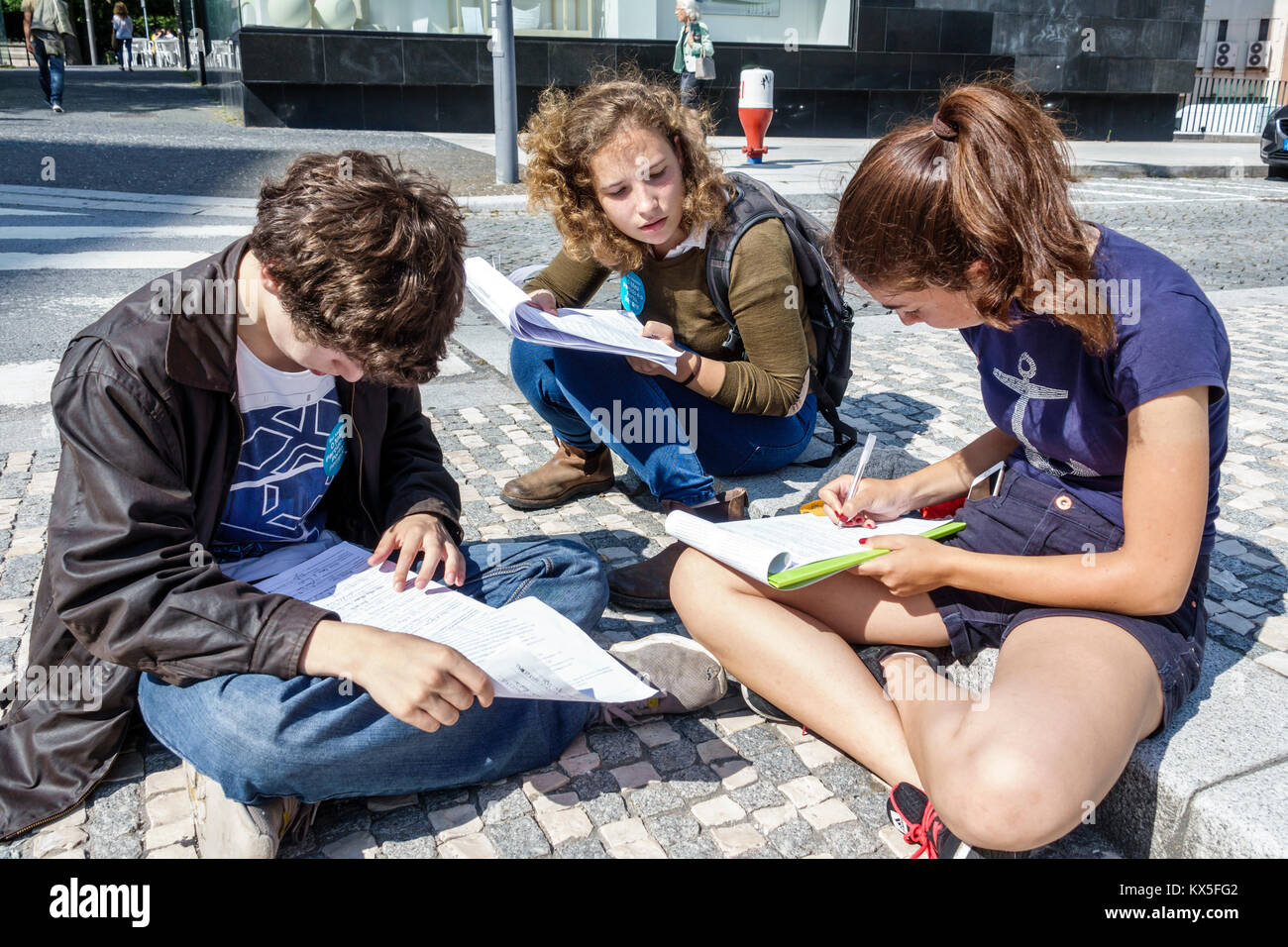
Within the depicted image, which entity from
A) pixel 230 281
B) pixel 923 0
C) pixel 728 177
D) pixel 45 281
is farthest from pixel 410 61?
pixel 230 281

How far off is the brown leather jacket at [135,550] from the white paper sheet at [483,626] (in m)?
0.17

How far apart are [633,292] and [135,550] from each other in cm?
193

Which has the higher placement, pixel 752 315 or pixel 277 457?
pixel 752 315

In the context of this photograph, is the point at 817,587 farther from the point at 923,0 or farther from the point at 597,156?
the point at 923,0

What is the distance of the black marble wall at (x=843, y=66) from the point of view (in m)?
13.3

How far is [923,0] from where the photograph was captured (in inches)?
587

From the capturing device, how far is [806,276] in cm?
320

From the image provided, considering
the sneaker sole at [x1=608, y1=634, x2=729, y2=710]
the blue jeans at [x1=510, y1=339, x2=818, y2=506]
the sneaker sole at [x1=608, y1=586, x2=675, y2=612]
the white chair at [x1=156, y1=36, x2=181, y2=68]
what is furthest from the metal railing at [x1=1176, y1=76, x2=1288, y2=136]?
the white chair at [x1=156, y1=36, x2=181, y2=68]

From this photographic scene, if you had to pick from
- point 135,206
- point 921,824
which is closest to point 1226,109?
point 135,206

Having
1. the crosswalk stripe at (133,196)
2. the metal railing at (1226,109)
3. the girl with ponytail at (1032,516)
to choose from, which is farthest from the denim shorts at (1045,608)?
the metal railing at (1226,109)

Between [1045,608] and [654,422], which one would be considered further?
[654,422]

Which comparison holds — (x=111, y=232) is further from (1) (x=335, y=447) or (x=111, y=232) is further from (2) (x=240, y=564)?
(2) (x=240, y=564)

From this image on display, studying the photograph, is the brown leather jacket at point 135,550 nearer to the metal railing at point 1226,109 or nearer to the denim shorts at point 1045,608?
the denim shorts at point 1045,608
